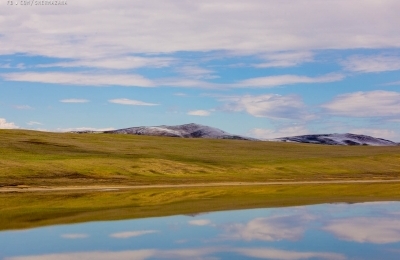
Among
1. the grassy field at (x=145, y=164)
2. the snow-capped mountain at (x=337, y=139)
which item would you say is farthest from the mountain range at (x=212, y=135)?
the grassy field at (x=145, y=164)

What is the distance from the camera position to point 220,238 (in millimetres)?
19891

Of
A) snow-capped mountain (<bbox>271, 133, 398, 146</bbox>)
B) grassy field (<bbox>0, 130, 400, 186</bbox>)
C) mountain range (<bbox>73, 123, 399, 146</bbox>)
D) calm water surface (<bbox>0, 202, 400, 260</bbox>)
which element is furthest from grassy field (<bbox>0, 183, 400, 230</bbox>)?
snow-capped mountain (<bbox>271, 133, 398, 146</bbox>)

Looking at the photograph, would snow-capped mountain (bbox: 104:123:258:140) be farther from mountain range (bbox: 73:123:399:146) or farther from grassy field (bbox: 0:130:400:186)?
grassy field (bbox: 0:130:400:186)

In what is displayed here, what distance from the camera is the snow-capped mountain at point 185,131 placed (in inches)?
5605

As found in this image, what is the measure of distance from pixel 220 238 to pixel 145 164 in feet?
130

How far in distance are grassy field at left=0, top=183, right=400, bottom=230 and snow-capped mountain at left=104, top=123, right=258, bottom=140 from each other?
102 m

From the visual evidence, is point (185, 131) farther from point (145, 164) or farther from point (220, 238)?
point (220, 238)

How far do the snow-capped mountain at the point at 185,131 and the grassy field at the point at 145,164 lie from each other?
50784mm

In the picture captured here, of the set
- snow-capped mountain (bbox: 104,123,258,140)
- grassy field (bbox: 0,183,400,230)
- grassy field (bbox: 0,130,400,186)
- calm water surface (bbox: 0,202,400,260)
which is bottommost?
calm water surface (bbox: 0,202,400,260)

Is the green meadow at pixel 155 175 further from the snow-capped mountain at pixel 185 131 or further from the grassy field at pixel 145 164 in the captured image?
the snow-capped mountain at pixel 185 131

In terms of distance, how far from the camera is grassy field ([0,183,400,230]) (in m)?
25.3

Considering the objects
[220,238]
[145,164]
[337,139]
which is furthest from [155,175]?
[337,139]

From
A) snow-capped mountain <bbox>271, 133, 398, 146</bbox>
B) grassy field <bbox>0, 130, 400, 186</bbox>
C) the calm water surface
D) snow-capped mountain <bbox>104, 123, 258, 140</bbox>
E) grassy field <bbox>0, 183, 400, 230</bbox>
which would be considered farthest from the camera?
snow-capped mountain <bbox>271, 133, 398, 146</bbox>

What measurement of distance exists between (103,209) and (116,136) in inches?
2752
